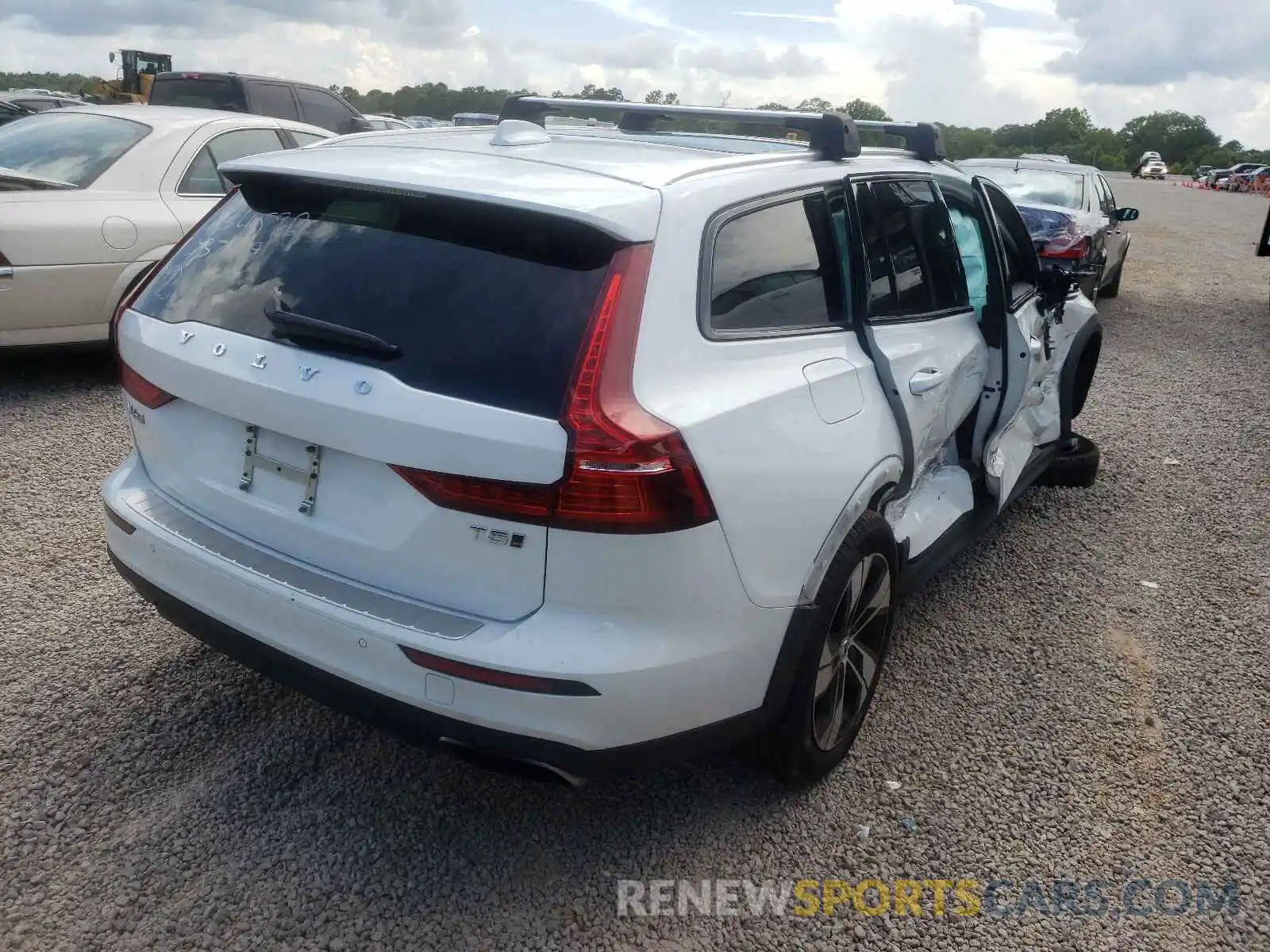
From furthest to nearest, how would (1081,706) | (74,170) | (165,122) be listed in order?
1. (165,122)
2. (74,170)
3. (1081,706)

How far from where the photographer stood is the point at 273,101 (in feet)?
39.2

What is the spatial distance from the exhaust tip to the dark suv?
10507mm

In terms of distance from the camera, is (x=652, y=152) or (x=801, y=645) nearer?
(x=801, y=645)

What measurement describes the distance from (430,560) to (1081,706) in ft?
8.05

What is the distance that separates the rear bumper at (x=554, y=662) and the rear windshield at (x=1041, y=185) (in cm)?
927

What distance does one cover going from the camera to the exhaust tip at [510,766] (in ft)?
7.47

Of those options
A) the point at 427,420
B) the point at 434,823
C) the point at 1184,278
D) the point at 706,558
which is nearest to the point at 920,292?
the point at 706,558

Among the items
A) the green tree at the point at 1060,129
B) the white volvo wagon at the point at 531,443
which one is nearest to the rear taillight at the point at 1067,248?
the white volvo wagon at the point at 531,443

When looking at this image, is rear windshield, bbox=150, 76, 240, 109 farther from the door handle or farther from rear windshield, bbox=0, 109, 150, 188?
the door handle

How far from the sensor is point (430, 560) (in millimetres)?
2256

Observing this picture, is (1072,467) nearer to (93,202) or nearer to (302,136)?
(93,202)

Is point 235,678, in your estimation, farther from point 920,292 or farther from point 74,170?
point 74,170

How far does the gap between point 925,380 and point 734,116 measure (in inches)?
40.5

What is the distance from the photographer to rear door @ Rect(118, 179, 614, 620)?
7.12 feet
